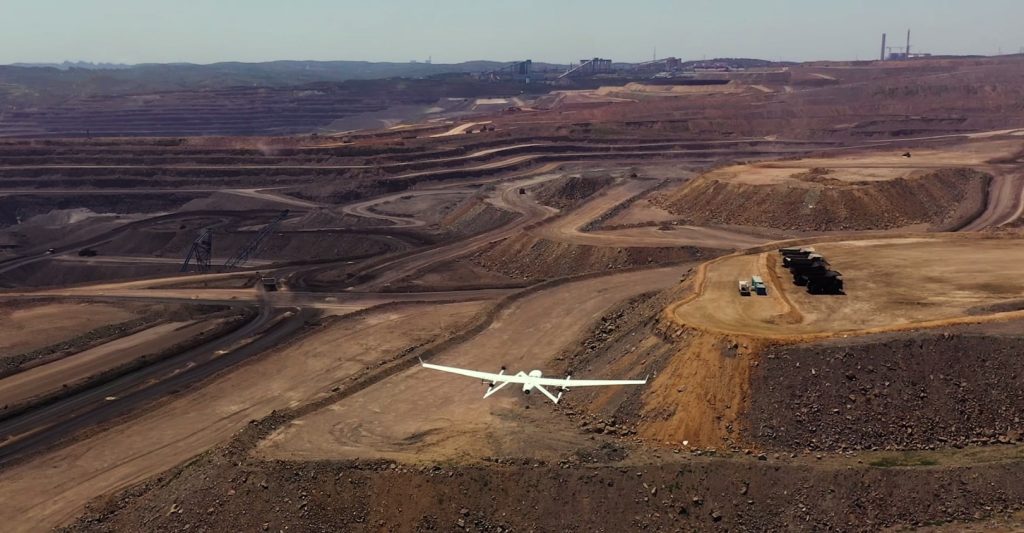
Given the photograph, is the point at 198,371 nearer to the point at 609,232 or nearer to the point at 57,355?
the point at 57,355

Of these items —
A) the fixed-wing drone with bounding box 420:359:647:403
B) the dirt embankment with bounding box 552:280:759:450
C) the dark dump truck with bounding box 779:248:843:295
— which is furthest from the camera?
the dark dump truck with bounding box 779:248:843:295

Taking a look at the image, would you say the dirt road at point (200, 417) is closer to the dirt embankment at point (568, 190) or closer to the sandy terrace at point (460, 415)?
the sandy terrace at point (460, 415)

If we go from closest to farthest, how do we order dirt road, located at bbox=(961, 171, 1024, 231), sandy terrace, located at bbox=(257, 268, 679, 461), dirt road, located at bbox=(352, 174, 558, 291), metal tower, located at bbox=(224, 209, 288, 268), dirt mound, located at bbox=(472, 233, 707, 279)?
sandy terrace, located at bbox=(257, 268, 679, 461) → dirt mound, located at bbox=(472, 233, 707, 279) → dirt road, located at bbox=(352, 174, 558, 291) → dirt road, located at bbox=(961, 171, 1024, 231) → metal tower, located at bbox=(224, 209, 288, 268)

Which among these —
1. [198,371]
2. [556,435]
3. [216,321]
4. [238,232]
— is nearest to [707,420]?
[556,435]

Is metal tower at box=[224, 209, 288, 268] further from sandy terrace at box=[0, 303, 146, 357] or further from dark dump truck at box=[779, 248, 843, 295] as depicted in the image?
dark dump truck at box=[779, 248, 843, 295]

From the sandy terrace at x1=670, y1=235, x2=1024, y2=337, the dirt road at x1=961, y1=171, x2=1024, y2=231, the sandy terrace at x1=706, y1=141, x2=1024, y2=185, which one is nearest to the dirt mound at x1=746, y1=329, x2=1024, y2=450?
the sandy terrace at x1=670, y1=235, x2=1024, y2=337
